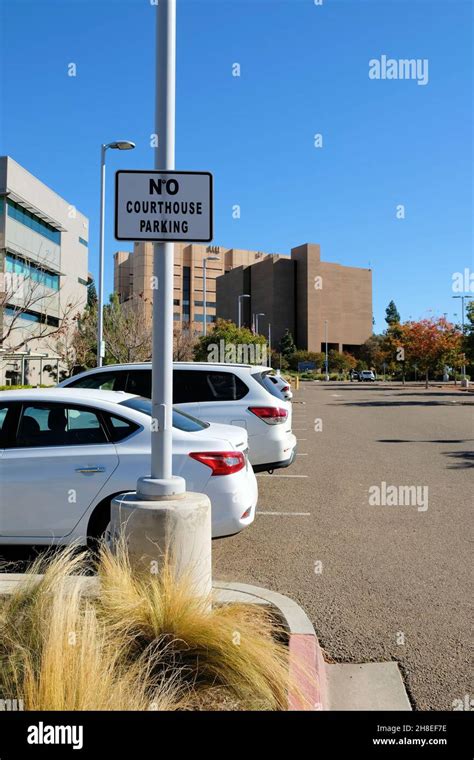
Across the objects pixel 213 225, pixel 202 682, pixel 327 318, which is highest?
pixel 327 318

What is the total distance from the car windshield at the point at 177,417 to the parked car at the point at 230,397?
2.17 m

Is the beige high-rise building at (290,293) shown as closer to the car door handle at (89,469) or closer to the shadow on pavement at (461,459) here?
the shadow on pavement at (461,459)

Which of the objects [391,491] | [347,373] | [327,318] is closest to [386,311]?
[327,318]

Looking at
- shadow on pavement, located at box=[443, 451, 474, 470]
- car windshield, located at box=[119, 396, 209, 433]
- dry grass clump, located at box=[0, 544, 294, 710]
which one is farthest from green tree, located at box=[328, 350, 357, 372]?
dry grass clump, located at box=[0, 544, 294, 710]

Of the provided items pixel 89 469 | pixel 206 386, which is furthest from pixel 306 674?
pixel 206 386

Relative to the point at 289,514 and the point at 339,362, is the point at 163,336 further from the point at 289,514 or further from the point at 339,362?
the point at 339,362

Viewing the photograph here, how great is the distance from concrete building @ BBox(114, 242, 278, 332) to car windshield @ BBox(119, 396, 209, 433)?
10122 cm

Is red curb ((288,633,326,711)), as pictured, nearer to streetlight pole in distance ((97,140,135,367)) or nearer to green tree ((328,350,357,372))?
streetlight pole in distance ((97,140,135,367))

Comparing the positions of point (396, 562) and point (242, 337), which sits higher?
point (242, 337)

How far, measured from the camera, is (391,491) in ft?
30.8

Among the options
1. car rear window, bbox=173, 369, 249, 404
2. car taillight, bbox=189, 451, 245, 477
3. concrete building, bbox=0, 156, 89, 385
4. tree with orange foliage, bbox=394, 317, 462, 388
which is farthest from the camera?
tree with orange foliage, bbox=394, 317, 462, 388

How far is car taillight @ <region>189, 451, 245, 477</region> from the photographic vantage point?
18.6 ft
